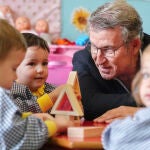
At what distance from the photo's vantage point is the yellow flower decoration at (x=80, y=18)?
328cm

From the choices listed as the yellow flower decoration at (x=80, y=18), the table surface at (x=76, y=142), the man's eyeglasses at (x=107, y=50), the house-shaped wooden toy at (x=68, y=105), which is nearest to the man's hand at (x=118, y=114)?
the house-shaped wooden toy at (x=68, y=105)

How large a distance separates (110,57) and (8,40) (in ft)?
1.76

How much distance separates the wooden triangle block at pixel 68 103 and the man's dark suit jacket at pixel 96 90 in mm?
245

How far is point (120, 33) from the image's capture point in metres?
1.50

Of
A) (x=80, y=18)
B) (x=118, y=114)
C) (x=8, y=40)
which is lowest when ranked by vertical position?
(x=80, y=18)

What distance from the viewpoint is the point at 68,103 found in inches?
47.6

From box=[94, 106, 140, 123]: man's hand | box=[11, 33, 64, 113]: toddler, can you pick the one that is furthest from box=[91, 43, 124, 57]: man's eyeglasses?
box=[94, 106, 140, 123]: man's hand

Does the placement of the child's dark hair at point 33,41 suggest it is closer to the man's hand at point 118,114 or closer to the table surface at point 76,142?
the man's hand at point 118,114

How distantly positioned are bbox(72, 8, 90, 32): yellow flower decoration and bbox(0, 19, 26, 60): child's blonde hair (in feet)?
7.27

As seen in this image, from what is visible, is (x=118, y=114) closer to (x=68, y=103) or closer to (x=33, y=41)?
(x=68, y=103)

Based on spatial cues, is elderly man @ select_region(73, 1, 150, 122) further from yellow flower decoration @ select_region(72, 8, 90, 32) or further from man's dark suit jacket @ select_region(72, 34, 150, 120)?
yellow flower decoration @ select_region(72, 8, 90, 32)

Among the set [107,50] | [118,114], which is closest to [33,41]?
[107,50]

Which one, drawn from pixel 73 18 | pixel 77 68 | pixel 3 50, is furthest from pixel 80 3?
pixel 3 50

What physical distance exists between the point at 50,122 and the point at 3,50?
20cm
